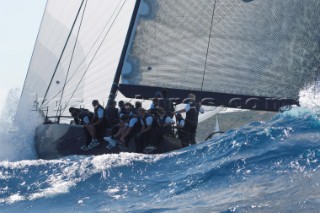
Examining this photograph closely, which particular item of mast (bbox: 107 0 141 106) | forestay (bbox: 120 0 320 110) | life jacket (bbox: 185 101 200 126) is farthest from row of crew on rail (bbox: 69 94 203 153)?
forestay (bbox: 120 0 320 110)

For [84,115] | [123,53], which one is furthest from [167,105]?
[123,53]

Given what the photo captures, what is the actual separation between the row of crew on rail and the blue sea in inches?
36.0

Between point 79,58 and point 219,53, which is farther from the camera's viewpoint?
point 79,58

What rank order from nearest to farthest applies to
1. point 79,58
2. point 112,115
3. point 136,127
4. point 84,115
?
point 136,127, point 84,115, point 112,115, point 79,58

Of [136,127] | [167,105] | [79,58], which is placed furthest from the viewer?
[79,58]

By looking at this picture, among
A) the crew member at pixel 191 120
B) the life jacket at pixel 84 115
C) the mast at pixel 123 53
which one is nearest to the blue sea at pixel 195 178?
the crew member at pixel 191 120

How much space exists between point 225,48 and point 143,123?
1.98m

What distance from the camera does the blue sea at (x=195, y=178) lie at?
6.36m

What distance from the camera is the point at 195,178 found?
296 inches

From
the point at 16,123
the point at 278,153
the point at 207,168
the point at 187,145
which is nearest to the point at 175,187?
the point at 207,168

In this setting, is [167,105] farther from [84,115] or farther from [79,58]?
[79,58]

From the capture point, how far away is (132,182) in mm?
7852

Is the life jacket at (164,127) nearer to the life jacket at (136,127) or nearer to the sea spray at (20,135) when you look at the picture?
the life jacket at (136,127)

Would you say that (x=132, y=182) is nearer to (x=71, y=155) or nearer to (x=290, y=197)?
(x=290, y=197)
